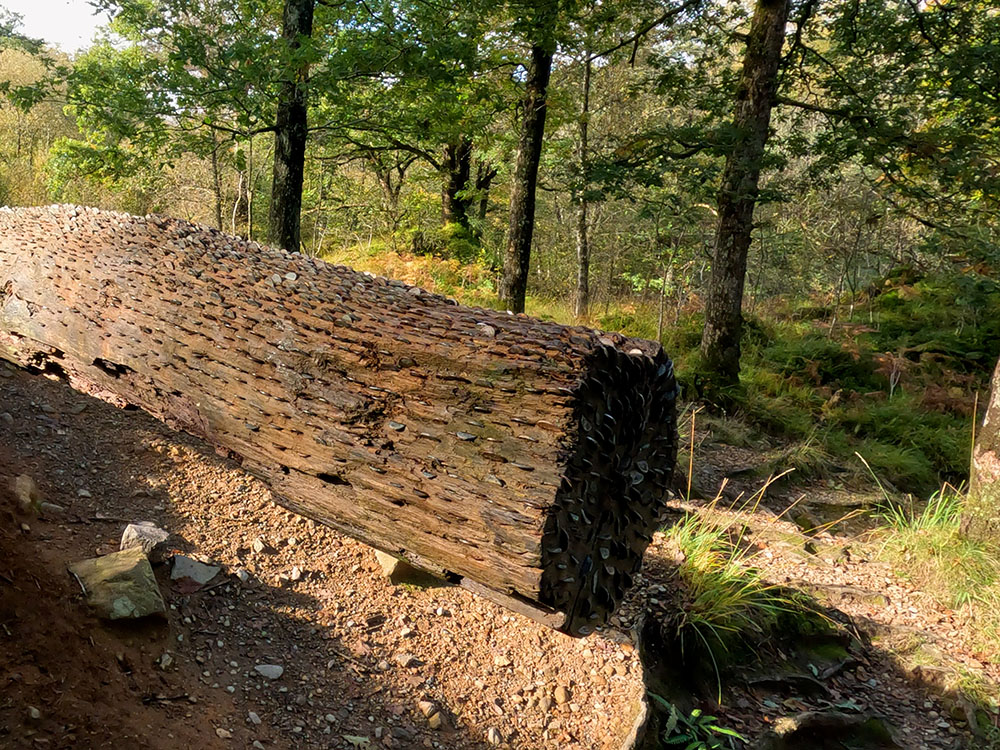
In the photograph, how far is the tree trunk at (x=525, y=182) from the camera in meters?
7.53

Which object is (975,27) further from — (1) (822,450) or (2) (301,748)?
(2) (301,748)

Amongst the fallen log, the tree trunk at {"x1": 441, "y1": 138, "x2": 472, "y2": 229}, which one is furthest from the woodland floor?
the tree trunk at {"x1": 441, "y1": 138, "x2": 472, "y2": 229}

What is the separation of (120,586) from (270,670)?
624 millimetres

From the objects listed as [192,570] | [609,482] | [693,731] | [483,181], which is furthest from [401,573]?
[483,181]

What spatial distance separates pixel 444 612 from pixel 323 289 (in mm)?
1580

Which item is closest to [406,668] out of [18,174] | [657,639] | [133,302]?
[657,639]

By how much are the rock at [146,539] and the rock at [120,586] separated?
0.61ft

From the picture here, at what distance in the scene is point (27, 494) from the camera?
2535mm

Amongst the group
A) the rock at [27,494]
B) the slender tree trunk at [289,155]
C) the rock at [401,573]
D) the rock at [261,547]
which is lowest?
the rock at [401,573]

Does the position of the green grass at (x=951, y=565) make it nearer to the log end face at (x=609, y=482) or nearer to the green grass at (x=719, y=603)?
the green grass at (x=719, y=603)

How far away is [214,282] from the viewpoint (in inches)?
111

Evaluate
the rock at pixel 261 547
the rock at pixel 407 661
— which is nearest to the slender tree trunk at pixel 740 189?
the rock at pixel 407 661

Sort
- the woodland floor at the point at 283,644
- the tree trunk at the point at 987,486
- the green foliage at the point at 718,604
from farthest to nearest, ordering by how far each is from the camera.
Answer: the tree trunk at the point at 987,486, the green foliage at the point at 718,604, the woodland floor at the point at 283,644

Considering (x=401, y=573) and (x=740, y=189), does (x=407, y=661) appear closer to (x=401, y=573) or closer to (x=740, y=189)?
(x=401, y=573)
